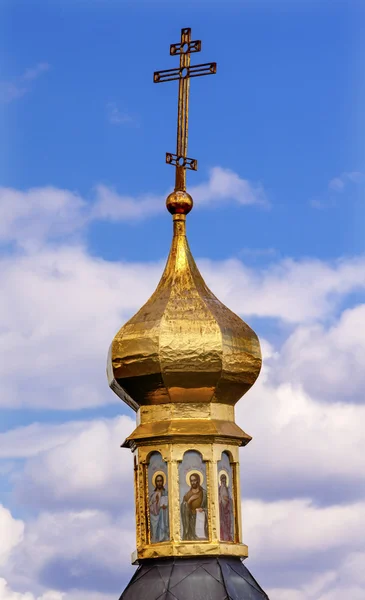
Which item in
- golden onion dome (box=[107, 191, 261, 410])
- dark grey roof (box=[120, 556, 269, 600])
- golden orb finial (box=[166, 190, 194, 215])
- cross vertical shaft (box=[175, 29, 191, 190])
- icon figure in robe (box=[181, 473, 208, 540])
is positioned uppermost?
cross vertical shaft (box=[175, 29, 191, 190])

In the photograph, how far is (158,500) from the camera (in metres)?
29.0

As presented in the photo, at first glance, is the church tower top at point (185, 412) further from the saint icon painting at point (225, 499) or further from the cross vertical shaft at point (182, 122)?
the cross vertical shaft at point (182, 122)

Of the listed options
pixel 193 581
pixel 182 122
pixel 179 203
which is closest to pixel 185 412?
pixel 193 581

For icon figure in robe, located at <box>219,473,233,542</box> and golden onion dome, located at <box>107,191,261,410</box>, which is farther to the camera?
golden onion dome, located at <box>107,191,261,410</box>

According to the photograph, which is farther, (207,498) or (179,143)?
(179,143)

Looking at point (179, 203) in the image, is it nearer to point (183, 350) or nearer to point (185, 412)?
point (183, 350)

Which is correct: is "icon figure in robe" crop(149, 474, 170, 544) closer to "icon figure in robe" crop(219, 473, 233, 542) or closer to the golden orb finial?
"icon figure in robe" crop(219, 473, 233, 542)

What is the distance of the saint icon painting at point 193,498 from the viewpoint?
2866 centimetres

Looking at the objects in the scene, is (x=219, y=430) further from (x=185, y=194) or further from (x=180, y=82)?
(x=180, y=82)

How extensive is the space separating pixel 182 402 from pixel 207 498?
1.62 metres

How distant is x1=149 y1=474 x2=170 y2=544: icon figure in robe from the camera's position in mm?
28781

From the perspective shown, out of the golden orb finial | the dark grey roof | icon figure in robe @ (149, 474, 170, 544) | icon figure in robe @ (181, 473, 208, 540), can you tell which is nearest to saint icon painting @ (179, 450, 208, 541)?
icon figure in robe @ (181, 473, 208, 540)

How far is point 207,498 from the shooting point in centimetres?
2889

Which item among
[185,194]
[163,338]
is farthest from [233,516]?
[185,194]
